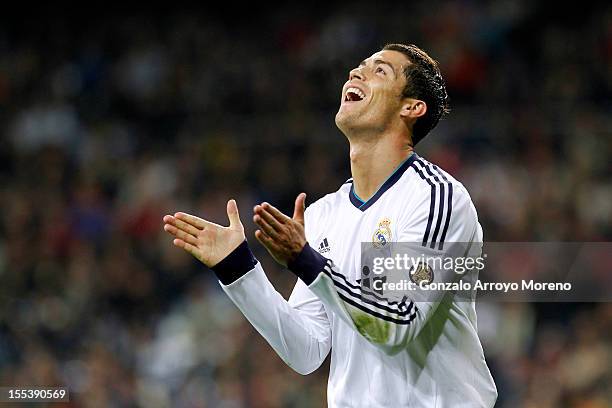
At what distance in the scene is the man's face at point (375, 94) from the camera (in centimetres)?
416

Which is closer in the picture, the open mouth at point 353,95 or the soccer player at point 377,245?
the soccer player at point 377,245

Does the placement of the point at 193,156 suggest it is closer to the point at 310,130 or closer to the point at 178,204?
the point at 178,204

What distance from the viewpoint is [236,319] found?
810 centimetres

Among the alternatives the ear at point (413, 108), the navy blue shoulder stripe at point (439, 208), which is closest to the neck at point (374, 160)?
the ear at point (413, 108)

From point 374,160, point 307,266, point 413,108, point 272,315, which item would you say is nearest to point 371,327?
point 307,266

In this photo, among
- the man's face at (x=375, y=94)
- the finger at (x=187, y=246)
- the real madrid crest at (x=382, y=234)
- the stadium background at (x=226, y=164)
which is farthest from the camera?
the stadium background at (x=226, y=164)

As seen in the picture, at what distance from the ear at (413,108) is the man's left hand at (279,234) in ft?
3.44

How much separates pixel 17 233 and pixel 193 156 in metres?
1.84

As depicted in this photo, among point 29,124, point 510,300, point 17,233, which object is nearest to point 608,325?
point 510,300

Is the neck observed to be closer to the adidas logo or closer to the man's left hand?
the adidas logo

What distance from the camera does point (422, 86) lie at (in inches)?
169

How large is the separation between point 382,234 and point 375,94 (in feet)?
2.24

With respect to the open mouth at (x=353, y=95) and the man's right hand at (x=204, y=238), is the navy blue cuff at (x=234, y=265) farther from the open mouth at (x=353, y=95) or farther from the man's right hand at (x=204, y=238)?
the open mouth at (x=353, y=95)

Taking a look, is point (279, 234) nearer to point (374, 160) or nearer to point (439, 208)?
point (439, 208)
